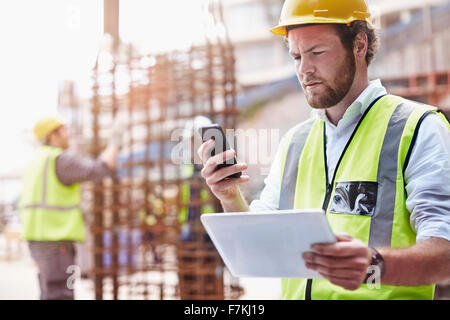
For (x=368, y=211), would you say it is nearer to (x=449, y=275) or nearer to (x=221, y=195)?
(x=449, y=275)

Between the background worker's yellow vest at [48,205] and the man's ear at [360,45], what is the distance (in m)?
2.47

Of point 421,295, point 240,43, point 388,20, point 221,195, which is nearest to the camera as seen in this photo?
point 421,295

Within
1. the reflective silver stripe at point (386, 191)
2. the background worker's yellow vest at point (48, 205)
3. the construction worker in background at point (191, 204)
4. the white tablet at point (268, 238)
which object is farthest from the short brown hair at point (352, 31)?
the background worker's yellow vest at point (48, 205)

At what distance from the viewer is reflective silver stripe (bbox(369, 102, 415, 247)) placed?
1.13 meters

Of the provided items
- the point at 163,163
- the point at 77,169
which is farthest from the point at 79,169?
the point at 163,163

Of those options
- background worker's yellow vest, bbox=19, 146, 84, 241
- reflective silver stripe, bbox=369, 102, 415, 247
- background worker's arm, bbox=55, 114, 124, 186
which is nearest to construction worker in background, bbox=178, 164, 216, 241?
background worker's arm, bbox=55, 114, 124, 186

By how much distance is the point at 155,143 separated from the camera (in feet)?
12.5

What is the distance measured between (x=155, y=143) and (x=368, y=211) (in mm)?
2805

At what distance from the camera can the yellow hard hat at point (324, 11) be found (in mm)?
1228

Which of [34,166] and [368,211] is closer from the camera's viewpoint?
[368,211]

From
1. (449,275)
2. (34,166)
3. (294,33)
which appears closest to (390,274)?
(449,275)

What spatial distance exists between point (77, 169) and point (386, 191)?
2.49 m

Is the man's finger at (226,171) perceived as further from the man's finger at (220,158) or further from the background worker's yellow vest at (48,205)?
the background worker's yellow vest at (48,205)

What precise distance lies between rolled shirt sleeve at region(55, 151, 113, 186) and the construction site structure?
402mm
